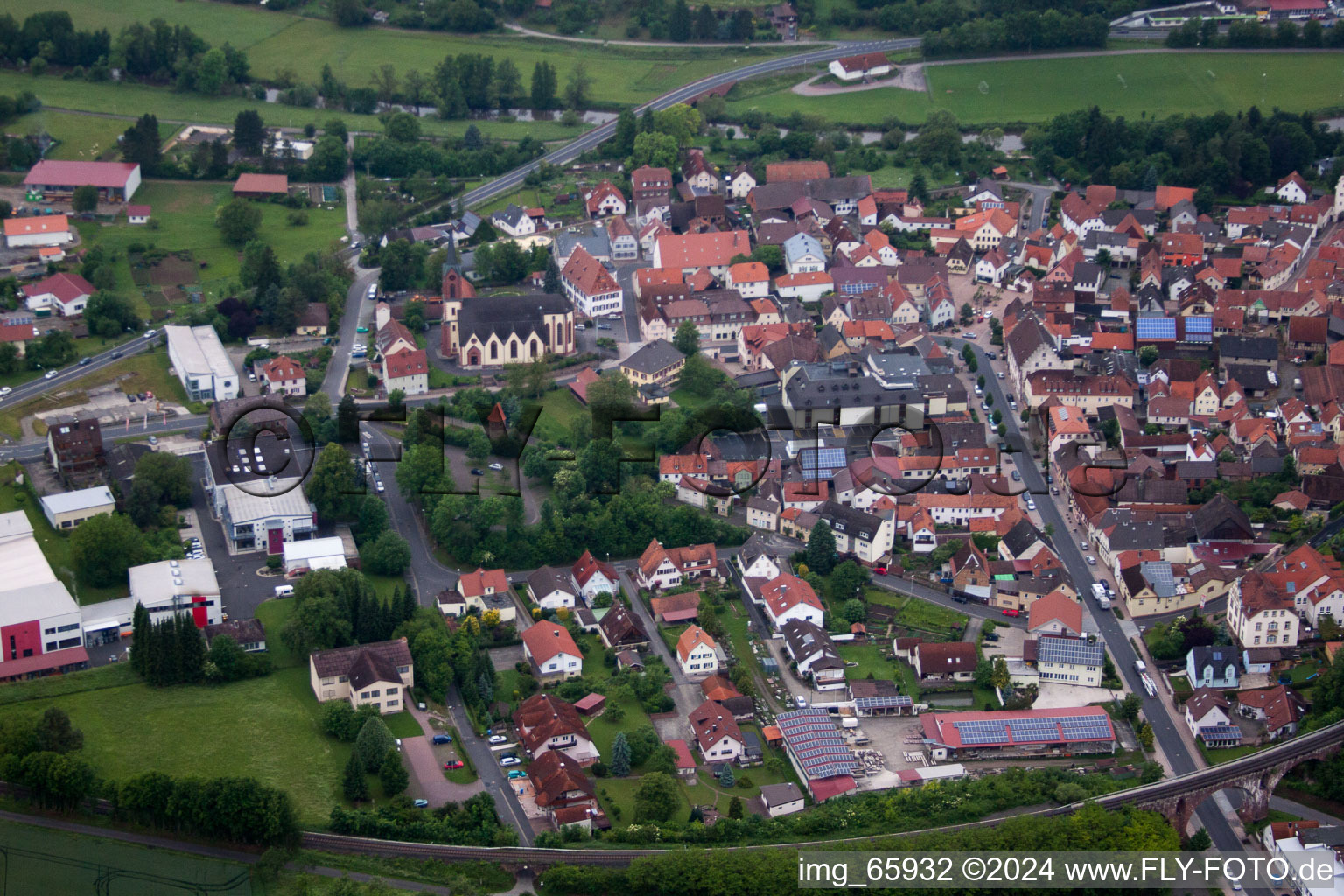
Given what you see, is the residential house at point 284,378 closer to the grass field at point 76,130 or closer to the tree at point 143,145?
the tree at point 143,145

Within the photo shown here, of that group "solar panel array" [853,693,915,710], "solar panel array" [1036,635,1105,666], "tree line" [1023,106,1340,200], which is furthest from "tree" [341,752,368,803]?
"tree line" [1023,106,1340,200]

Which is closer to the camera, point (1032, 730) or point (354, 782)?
point (354, 782)

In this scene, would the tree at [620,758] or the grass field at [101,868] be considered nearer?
the grass field at [101,868]

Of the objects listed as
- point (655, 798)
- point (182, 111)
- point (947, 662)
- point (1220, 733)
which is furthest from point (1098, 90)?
point (655, 798)

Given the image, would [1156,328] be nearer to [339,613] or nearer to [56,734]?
[339,613]

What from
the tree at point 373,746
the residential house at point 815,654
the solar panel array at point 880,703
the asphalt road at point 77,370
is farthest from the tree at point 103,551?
the solar panel array at point 880,703

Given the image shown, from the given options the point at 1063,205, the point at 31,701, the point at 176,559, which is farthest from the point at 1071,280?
the point at 31,701
